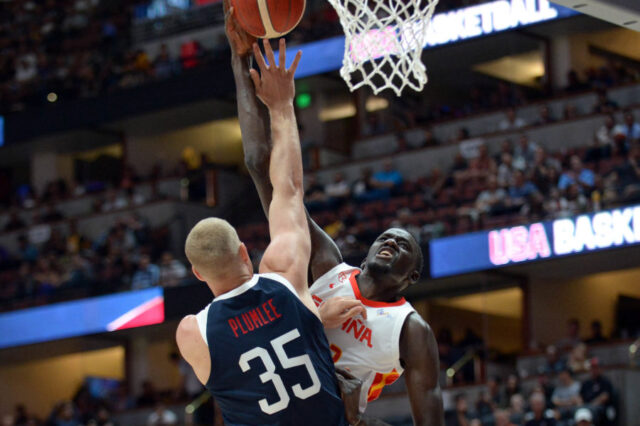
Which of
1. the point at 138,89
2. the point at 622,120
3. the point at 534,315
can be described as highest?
the point at 138,89

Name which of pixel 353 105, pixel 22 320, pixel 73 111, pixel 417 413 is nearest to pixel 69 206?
pixel 73 111

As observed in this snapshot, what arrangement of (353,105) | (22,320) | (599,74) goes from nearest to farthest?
1. (599,74)
2. (22,320)
3. (353,105)

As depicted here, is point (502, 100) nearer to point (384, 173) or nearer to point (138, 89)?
point (384, 173)

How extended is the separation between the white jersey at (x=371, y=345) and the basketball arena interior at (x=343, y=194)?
305 inches

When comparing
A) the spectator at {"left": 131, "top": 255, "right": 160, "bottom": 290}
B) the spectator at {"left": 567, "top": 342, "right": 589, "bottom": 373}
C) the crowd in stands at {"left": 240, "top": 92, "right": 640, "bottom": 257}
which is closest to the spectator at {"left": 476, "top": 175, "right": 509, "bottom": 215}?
the crowd in stands at {"left": 240, "top": 92, "right": 640, "bottom": 257}

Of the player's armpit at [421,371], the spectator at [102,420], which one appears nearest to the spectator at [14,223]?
the spectator at [102,420]

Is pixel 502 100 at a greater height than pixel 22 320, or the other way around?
pixel 502 100

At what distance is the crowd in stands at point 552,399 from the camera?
1261 cm

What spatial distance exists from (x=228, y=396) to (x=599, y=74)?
15.3 meters

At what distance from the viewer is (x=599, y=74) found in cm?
1836

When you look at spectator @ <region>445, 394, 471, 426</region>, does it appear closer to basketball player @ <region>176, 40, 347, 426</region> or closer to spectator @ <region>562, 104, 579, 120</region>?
spectator @ <region>562, 104, 579, 120</region>

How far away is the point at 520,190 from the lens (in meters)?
15.9

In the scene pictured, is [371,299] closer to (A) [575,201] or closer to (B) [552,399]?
(B) [552,399]

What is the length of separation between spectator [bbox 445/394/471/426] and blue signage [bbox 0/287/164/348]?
6.10 meters
